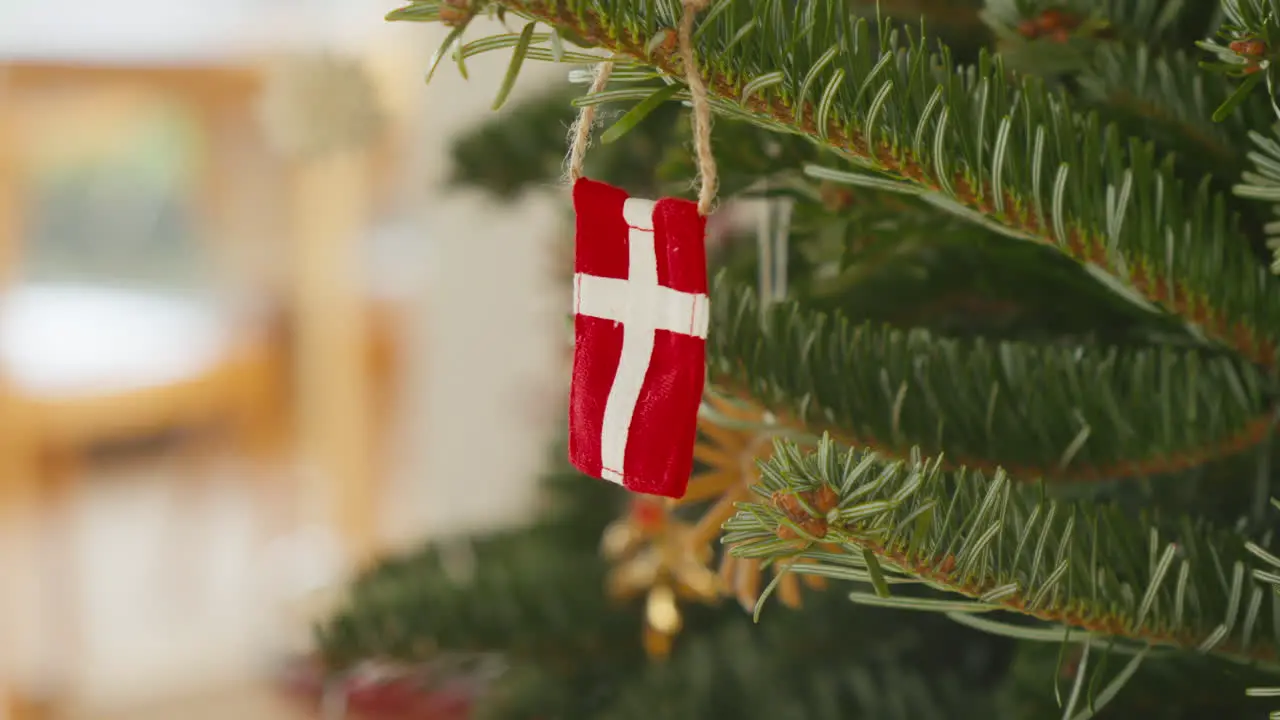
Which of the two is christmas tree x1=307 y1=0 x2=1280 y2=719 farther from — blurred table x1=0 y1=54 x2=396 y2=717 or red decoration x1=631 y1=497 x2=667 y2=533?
blurred table x1=0 y1=54 x2=396 y2=717

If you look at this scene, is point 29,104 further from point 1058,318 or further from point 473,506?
point 1058,318

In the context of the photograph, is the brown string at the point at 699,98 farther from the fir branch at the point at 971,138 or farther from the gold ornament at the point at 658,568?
the gold ornament at the point at 658,568

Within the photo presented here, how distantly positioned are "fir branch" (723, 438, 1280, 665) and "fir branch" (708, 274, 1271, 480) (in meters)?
0.02

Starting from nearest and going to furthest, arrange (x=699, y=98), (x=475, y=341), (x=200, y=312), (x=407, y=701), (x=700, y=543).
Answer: (x=699, y=98) < (x=700, y=543) < (x=407, y=701) < (x=475, y=341) < (x=200, y=312)

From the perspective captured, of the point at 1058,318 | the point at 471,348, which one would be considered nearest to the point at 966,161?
the point at 1058,318

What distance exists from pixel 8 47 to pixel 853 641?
964 mm

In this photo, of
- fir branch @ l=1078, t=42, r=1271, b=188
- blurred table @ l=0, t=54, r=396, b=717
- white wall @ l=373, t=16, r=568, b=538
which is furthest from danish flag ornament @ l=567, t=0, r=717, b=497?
blurred table @ l=0, t=54, r=396, b=717

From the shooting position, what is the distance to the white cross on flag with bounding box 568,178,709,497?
0.81 feet

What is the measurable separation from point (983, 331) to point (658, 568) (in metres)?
0.15

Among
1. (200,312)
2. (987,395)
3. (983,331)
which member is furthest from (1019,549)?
(200,312)

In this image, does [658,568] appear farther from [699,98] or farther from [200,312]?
[200,312]

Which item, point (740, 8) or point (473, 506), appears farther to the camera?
point (473, 506)

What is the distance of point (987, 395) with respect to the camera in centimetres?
30

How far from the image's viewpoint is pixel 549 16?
216 millimetres
